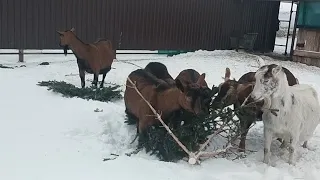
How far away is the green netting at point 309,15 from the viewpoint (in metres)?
13.1

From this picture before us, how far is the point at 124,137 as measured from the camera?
204 inches

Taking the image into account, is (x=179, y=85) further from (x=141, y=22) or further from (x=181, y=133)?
(x=141, y=22)

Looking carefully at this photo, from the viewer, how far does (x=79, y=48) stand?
7375 mm

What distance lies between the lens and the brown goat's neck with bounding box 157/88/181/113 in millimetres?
4277

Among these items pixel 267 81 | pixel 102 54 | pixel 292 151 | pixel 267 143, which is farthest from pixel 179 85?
pixel 102 54

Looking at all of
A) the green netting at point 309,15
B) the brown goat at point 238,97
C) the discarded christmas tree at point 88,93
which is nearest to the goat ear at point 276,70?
the brown goat at point 238,97

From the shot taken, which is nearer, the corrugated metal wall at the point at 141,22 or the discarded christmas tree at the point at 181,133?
the discarded christmas tree at the point at 181,133

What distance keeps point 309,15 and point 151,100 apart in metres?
10.5

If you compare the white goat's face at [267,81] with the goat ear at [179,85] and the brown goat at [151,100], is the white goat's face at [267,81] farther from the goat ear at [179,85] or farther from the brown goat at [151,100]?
the goat ear at [179,85]

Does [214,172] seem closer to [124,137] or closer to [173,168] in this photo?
[173,168]

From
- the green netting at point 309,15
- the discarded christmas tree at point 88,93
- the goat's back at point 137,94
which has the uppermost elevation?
the green netting at point 309,15

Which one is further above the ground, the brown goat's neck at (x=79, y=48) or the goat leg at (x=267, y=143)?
the brown goat's neck at (x=79, y=48)

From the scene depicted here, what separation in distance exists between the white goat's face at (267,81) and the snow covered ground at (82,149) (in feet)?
2.85

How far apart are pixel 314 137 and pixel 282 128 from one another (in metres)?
1.81
